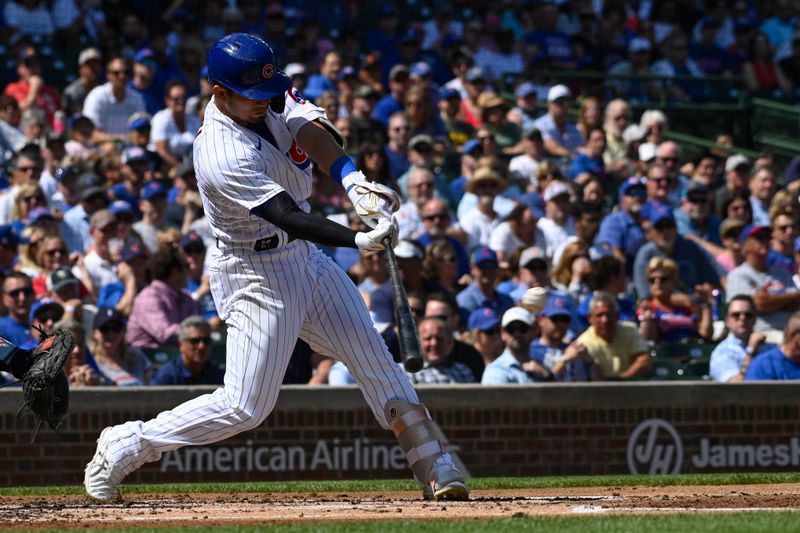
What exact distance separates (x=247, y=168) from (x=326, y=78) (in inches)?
319

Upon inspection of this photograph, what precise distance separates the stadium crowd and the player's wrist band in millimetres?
1797

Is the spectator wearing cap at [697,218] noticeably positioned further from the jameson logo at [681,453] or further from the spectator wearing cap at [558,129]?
the jameson logo at [681,453]

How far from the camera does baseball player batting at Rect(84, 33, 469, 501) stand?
18.0ft

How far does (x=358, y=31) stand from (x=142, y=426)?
32.3 ft

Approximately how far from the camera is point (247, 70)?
18.1ft

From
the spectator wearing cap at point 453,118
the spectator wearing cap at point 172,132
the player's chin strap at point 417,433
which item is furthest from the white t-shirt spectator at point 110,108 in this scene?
the player's chin strap at point 417,433

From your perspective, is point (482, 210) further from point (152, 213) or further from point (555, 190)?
point (152, 213)

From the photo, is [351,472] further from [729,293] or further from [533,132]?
[533,132]

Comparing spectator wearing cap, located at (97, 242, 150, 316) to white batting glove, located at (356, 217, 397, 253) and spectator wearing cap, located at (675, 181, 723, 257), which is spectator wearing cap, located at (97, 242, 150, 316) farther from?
white batting glove, located at (356, 217, 397, 253)

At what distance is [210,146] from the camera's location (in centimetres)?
555

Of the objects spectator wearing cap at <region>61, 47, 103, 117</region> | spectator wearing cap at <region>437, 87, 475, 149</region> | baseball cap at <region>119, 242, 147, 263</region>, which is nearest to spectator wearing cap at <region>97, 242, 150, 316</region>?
baseball cap at <region>119, 242, 147, 263</region>

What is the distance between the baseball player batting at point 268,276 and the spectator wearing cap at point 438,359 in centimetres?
293

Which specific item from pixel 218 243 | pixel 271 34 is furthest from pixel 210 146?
pixel 271 34

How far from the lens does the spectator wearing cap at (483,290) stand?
9977mm
